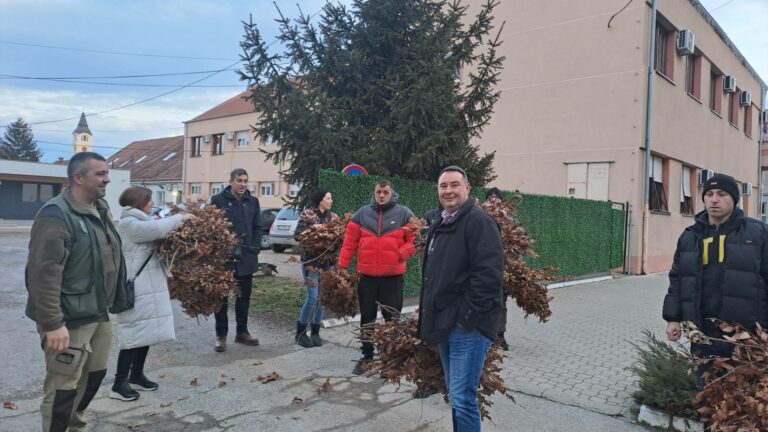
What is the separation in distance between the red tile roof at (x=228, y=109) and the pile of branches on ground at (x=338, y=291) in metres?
30.7

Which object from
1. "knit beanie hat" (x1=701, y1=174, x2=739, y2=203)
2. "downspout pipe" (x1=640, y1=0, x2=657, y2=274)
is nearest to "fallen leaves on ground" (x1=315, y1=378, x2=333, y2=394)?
"knit beanie hat" (x1=701, y1=174, x2=739, y2=203)

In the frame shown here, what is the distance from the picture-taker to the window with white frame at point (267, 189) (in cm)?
3350

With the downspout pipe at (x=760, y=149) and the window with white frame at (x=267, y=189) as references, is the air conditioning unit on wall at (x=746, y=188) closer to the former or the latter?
the downspout pipe at (x=760, y=149)

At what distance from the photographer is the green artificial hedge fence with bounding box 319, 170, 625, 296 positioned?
26.5ft

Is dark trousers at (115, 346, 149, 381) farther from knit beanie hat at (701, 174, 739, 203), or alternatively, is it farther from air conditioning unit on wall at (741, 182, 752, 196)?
air conditioning unit on wall at (741, 182, 752, 196)

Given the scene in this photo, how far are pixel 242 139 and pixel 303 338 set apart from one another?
99.8 ft

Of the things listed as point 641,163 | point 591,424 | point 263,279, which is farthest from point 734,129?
point 591,424

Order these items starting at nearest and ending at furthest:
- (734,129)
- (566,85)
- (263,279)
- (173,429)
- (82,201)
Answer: (82,201), (173,429), (263,279), (566,85), (734,129)

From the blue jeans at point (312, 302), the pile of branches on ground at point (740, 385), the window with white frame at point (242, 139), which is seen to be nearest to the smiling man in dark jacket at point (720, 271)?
the pile of branches on ground at point (740, 385)

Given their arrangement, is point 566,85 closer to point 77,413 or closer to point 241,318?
point 241,318

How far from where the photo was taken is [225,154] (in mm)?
36062

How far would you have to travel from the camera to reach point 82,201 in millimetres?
3432

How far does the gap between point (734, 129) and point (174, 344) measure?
87.3 feet

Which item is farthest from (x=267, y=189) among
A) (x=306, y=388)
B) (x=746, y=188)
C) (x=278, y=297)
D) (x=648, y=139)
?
(x=306, y=388)
